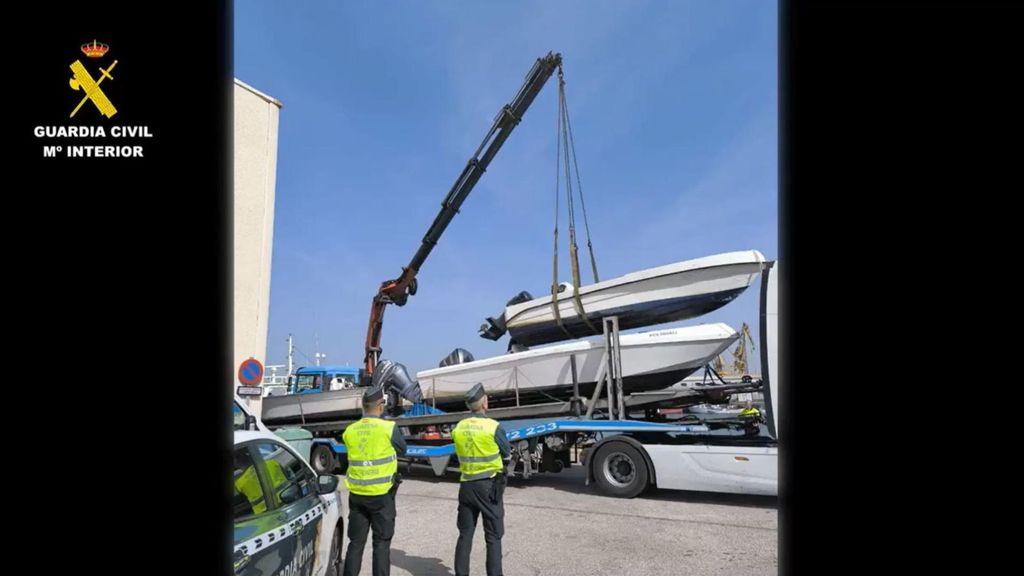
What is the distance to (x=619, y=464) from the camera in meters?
7.31

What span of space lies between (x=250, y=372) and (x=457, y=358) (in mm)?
4198

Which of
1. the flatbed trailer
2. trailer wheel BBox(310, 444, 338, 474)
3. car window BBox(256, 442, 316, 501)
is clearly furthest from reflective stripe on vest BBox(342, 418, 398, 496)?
trailer wheel BBox(310, 444, 338, 474)

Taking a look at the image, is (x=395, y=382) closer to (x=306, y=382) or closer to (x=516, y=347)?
(x=516, y=347)

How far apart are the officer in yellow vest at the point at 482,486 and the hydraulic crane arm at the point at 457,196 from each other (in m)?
8.84

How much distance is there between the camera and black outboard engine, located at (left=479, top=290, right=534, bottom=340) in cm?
1162

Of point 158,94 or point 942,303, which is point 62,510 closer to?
point 158,94

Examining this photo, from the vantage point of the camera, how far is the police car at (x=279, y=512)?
2.32 m

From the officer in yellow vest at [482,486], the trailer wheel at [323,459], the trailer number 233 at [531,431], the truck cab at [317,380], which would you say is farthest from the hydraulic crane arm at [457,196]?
the officer in yellow vest at [482,486]

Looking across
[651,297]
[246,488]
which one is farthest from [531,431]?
[246,488]

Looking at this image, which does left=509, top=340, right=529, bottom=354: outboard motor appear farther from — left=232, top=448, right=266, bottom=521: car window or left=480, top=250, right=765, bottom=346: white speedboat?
left=232, top=448, right=266, bottom=521: car window

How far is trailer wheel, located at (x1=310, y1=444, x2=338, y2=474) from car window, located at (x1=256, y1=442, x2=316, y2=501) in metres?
6.69

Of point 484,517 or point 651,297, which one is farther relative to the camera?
point 651,297

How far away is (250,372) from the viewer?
891 cm

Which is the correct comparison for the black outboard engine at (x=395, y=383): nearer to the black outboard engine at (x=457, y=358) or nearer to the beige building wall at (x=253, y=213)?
the black outboard engine at (x=457, y=358)
